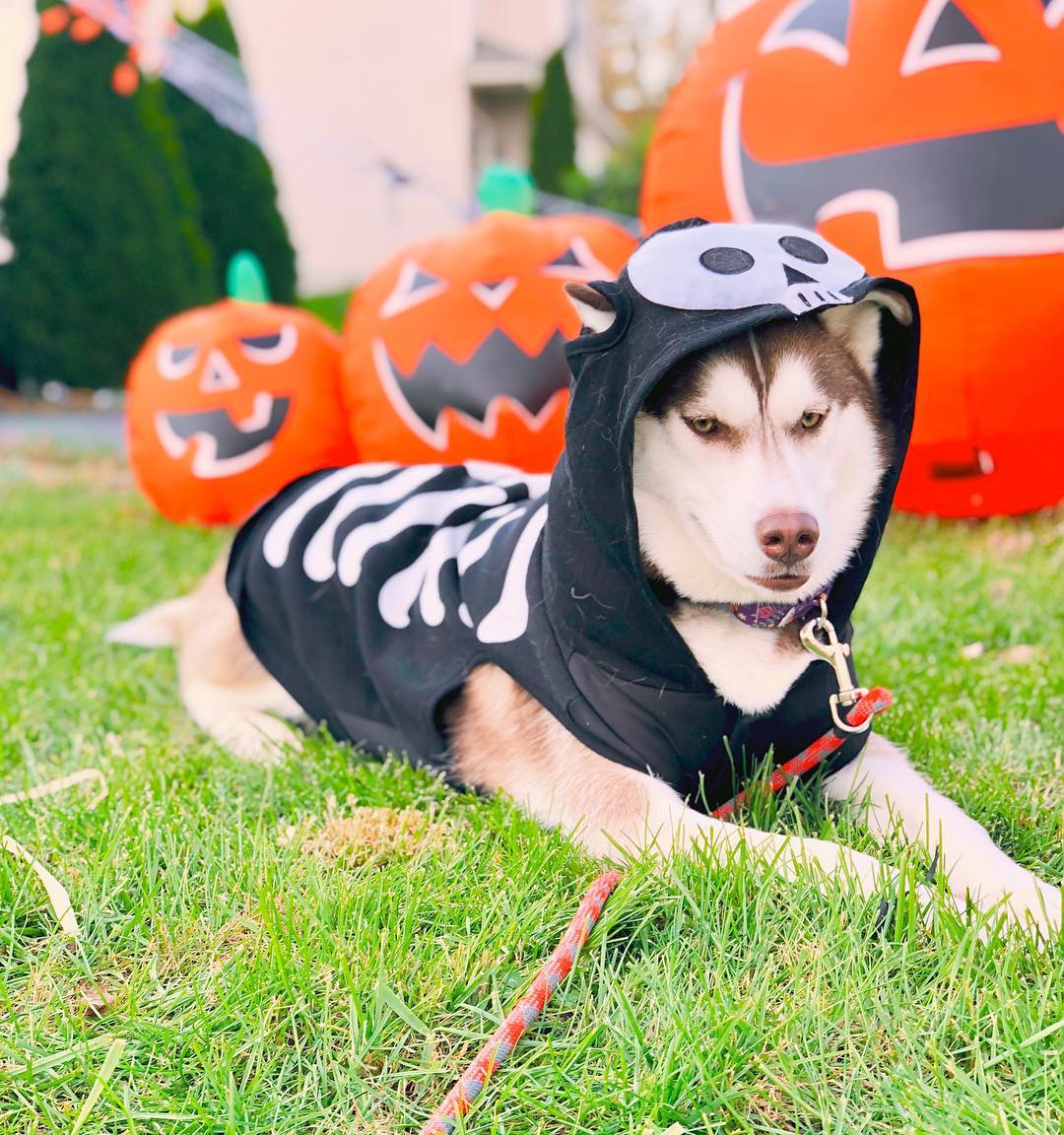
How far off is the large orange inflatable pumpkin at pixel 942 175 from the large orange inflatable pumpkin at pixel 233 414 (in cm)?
181

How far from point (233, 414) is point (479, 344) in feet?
3.67

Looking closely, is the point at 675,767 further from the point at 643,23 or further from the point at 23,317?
the point at 643,23

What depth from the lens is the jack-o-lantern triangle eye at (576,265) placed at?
4227 millimetres

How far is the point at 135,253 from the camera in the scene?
1046 cm

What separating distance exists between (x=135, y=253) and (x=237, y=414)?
6.79 m

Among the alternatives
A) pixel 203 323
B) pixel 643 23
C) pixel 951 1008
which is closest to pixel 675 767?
pixel 951 1008

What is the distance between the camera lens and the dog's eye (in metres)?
1.72

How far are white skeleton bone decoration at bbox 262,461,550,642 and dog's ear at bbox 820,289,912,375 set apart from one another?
1.98 feet

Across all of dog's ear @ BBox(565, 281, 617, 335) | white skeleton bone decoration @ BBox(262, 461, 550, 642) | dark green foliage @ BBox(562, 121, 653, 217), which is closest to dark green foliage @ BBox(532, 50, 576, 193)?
dark green foliage @ BBox(562, 121, 653, 217)

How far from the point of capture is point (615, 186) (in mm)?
15875

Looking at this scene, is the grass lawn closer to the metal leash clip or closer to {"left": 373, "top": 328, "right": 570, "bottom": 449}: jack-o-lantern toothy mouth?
the metal leash clip

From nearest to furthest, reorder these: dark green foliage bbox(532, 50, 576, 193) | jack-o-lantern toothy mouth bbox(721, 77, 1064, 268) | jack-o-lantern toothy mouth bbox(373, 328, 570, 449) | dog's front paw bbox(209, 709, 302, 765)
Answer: dog's front paw bbox(209, 709, 302, 765) < jack-o-lantern toothy mouth bbox(721, 77, 1064, 268) < jack-o-lantern toothy mouth bbox(373, 328, 570, 449) < dark green foliage bbox(532, 50, 576, 193)

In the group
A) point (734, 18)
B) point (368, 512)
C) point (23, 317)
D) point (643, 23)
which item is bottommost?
point (23, 317)

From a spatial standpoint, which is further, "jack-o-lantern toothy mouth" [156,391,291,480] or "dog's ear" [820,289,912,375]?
"jack-o-lantern toothy mouth" [156,391,291,480]
